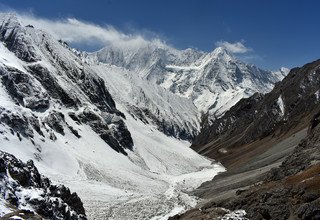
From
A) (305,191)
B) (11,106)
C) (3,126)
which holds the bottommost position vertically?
(305,191)

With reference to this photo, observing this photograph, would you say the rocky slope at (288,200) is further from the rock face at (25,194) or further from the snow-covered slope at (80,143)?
the snow-covered slope at (80,143)

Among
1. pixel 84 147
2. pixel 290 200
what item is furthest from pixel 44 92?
pixel 290 200

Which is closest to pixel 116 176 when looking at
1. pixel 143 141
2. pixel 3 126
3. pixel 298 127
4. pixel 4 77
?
pixel 3 126

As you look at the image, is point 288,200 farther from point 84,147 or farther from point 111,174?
point 84,147

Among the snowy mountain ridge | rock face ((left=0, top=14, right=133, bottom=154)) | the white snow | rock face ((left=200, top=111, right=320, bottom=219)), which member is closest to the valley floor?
the snowy mountain ridge

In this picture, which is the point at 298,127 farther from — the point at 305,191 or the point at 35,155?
the point at 305,191

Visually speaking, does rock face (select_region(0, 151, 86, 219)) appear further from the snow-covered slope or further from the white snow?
the snow-covered slope
